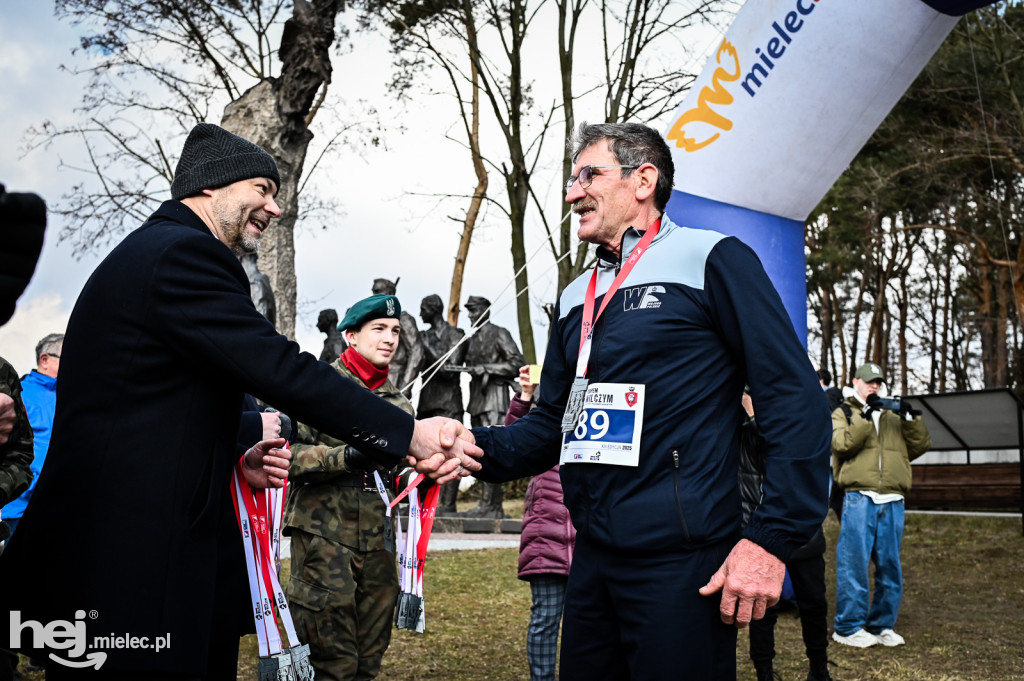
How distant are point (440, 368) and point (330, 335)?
5.07ft

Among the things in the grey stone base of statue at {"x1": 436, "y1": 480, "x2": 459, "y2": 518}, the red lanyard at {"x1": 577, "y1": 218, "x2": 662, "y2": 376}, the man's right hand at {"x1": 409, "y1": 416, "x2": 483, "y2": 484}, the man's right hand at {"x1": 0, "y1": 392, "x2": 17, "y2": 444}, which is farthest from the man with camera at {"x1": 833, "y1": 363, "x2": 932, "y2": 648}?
the grey stone base of statue at {"x1": 436, "y1": 480, "x2": 459, "y2": 518}

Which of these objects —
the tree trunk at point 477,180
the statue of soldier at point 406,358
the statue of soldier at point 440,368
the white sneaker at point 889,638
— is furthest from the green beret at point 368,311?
the tree trunk at point 477,180

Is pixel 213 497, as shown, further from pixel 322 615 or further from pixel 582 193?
pixel 322 615

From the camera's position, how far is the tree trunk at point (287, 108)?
1081cm

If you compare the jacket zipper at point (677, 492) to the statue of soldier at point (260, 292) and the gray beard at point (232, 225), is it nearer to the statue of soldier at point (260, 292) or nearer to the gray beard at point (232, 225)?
the gray beard at point (232, 225)

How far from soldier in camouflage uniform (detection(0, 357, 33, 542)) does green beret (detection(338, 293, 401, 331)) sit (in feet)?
5.06

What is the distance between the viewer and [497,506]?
42.5 feet

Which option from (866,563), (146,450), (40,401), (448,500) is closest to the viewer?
(146,450)

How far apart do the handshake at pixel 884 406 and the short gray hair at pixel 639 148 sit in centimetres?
522

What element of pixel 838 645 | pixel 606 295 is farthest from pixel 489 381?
pixel 606 295

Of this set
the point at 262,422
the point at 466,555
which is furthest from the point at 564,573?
the point at 466,555

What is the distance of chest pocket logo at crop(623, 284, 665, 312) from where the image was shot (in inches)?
100

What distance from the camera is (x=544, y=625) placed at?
492 cm

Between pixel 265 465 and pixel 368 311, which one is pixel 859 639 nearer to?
pixel 368 311
